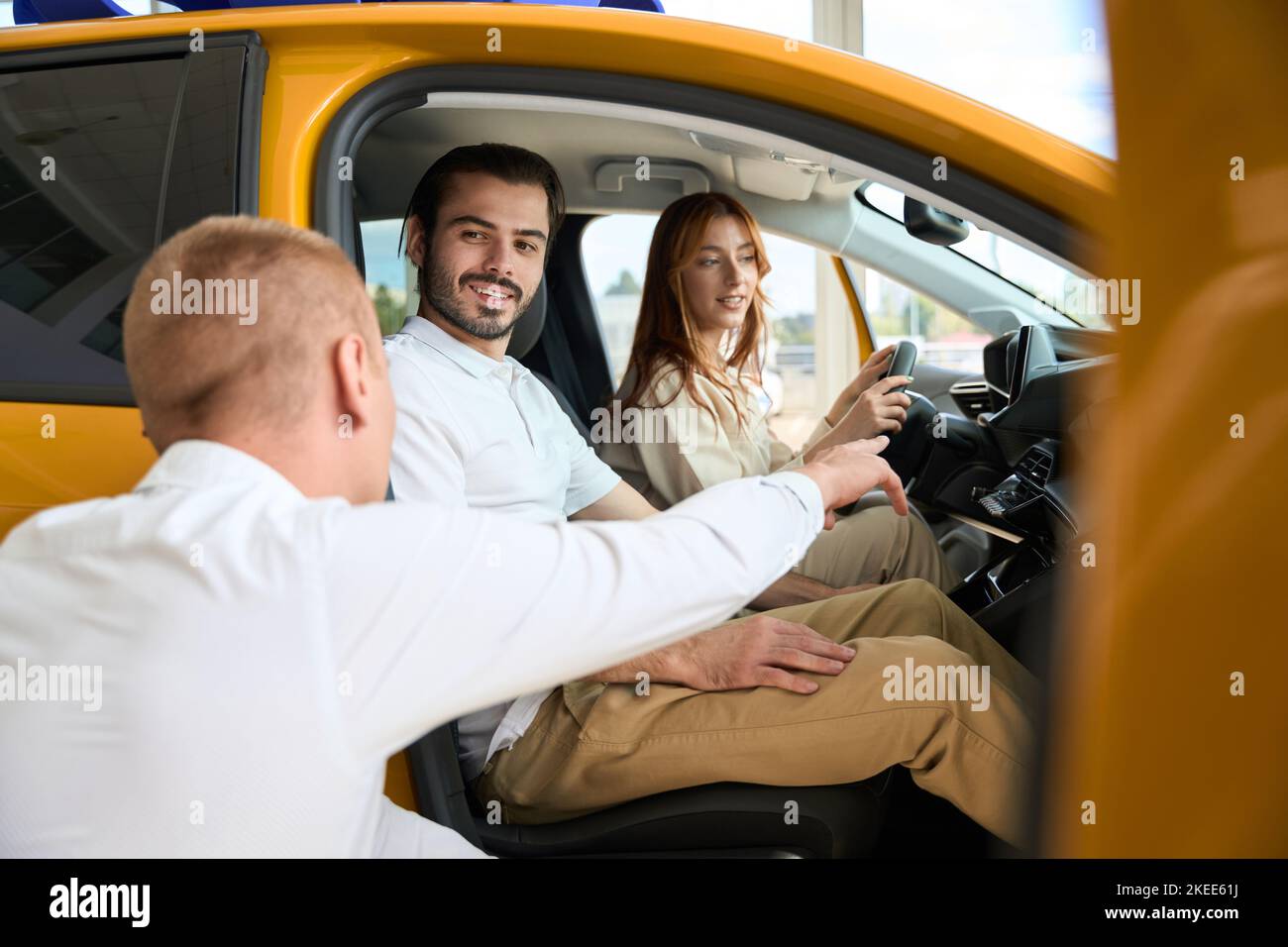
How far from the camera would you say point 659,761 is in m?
1.27

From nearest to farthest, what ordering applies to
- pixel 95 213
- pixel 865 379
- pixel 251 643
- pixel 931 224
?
pixel 251 643, pixel 95 213, pixel 931 224, pixel 865 379

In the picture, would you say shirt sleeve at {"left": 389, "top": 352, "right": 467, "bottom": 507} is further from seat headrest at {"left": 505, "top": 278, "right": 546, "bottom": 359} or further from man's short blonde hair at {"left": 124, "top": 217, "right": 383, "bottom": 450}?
seat headrest at {"left": 505, "top": 278, "right": 546, "bottom": 359}

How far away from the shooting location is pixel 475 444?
1.43 meters

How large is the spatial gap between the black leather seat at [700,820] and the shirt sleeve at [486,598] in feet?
1.54

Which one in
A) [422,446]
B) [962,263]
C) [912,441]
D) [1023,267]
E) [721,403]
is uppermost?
[962,263]

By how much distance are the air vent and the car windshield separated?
8.7 inches

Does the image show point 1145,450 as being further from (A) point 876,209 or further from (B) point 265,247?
(A) point 876,209

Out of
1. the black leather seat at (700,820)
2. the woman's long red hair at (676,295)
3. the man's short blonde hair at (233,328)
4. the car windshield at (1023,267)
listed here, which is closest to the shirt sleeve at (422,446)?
the black leather seat at (700,820)

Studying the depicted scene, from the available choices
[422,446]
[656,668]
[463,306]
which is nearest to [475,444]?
[422,446]

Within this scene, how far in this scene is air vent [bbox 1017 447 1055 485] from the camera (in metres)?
1.57

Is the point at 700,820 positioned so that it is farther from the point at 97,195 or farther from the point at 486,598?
the point at 97,195

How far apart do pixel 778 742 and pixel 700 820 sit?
0.46ft

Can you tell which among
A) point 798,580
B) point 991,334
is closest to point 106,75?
point 798,580

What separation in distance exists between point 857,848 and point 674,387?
3.66ft
